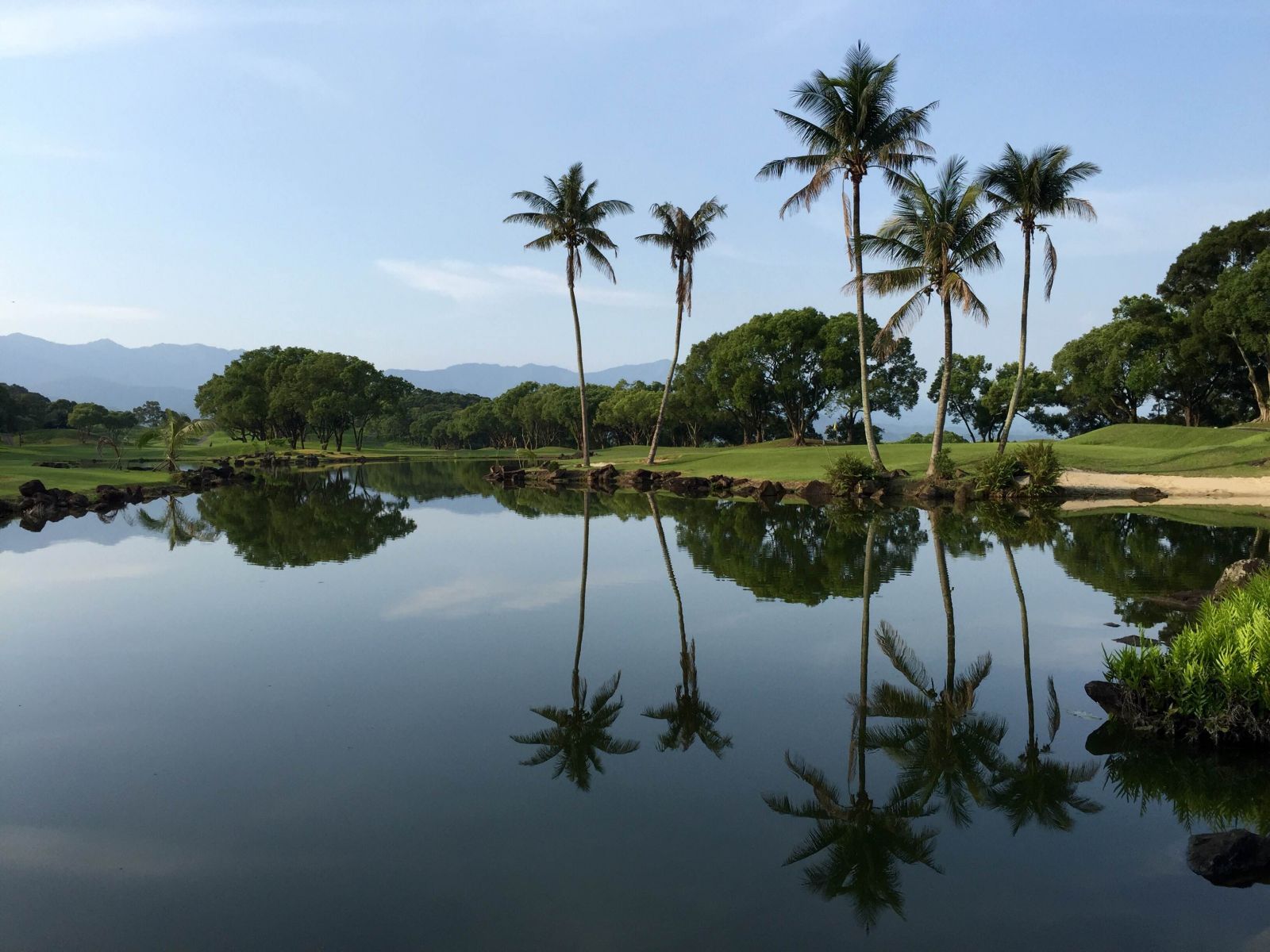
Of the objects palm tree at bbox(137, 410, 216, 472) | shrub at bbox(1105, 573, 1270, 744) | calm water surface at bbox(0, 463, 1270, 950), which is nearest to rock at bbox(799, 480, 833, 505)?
calm water surface at bbox(0, 463, 1270, 950)

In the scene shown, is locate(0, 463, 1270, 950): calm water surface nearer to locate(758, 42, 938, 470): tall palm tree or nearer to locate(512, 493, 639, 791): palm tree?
locate(512, 493, 639, 791): palm tree

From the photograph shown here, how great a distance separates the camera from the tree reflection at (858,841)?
5422 mm

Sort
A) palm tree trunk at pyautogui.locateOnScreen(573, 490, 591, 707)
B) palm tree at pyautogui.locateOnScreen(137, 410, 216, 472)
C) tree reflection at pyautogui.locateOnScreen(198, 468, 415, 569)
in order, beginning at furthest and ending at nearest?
palm tree at pyautogui.locateOnScreen(137, 410, 216, 472) < tree reflection at pyautogui.locateOnScreen(198, 468, 415, 569) < palm tree trunk at pyautogui.locateOnScreen(573, 490, 591, 707)

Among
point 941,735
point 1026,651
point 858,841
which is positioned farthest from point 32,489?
point 858,841

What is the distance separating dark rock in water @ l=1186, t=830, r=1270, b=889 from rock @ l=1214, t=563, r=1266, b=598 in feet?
24.5

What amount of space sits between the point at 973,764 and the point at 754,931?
333 centimetres

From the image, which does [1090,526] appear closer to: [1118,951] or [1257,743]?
[1257,743]

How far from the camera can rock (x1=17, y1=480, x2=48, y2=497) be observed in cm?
3203

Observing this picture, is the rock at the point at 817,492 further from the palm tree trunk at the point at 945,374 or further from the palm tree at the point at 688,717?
the palm tree at the point at 688,717

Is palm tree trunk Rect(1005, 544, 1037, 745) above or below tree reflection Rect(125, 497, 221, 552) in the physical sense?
below

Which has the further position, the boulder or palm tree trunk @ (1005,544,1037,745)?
the boulder

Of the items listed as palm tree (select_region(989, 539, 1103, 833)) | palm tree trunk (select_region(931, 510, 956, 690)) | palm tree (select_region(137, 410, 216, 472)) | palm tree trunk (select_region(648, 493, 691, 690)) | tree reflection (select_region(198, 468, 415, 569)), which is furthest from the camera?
palm tree (select_region(137, 410, 216, 472))

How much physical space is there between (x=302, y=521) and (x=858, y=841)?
2576 centimetres

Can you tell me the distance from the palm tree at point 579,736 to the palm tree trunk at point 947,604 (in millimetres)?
3878
